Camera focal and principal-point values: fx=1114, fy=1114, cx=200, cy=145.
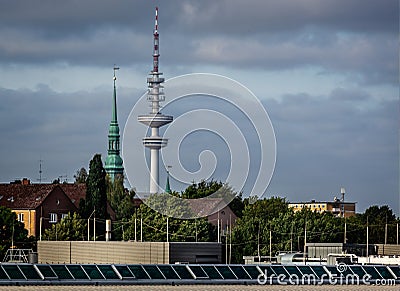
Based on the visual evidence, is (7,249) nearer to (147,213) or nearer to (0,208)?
(0,208)

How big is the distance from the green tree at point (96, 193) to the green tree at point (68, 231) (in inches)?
181

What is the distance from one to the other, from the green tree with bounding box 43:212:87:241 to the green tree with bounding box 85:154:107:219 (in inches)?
181

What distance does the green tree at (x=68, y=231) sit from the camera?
122625mm

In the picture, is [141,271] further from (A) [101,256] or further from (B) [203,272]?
(A) [101,256]

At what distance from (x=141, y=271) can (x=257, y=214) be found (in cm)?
8950

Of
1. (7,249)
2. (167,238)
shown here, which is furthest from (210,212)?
(7,249)

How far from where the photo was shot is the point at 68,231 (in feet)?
403

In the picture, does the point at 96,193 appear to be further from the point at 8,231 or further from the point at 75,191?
the point at 75,191

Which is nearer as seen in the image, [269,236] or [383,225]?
[269,236]

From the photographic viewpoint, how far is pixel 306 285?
166ft

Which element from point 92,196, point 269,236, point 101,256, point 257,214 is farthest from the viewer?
point 257,214

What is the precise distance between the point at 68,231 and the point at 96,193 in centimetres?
892

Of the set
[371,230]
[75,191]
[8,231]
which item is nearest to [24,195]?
[75,191]

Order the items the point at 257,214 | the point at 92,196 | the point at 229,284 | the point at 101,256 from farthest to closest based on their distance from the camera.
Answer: the point at 257,214, the point at 92,196, the point at 101,256, the point at 229,284
